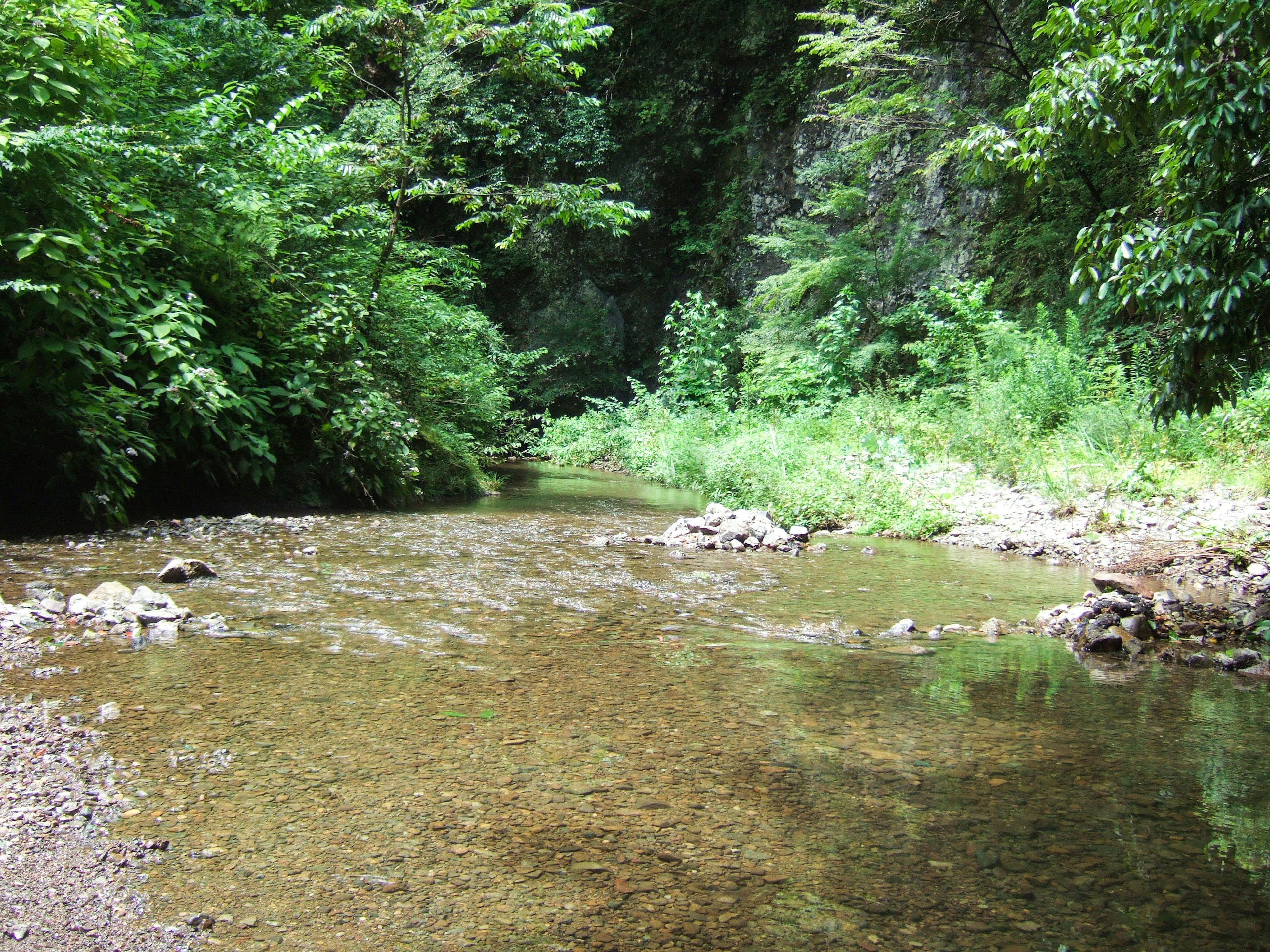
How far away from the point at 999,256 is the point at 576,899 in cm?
1528

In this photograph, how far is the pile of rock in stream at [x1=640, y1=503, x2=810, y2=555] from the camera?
6.65 m

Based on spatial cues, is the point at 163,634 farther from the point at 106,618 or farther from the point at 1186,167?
the point at 1186,167

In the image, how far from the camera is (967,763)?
2379 mm

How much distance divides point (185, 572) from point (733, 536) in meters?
4.04

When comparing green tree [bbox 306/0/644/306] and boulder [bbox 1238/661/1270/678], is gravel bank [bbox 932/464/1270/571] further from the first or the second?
green tree [bbox 306/0/644/306]

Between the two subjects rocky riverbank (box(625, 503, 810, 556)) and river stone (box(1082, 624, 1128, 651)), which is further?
rocky riverbank (box(625, 503, 810, 556))

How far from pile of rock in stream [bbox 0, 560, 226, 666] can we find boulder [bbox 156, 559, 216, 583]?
0.49m

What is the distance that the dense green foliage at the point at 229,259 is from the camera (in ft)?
17.4

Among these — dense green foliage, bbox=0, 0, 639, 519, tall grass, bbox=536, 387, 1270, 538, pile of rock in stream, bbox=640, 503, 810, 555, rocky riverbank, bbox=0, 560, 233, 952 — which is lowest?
pile of rock in stream, bbox=640, 503, 810, 555

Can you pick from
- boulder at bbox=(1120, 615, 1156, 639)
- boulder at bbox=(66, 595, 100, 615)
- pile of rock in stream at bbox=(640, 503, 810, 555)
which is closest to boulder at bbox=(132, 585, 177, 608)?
boulder at bbox=(66, 595, 100, 615)

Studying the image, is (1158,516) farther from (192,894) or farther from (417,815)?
(192,894)

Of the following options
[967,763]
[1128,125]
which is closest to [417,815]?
[967,763]

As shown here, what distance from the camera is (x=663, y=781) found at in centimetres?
220

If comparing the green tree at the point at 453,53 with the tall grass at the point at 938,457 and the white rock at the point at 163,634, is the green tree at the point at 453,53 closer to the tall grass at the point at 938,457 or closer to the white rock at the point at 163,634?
the tall grass at the point at 938,457
